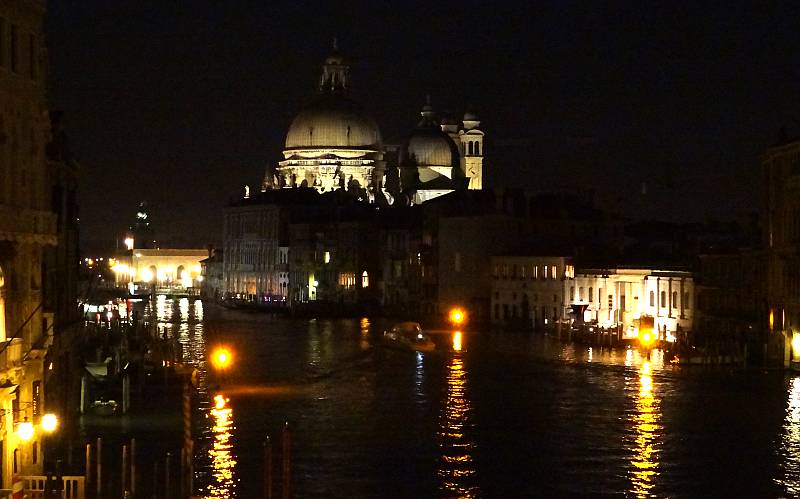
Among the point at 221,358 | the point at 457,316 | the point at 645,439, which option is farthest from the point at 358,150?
the point at 645,439

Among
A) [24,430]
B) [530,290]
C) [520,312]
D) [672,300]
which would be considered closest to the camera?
[24,430]

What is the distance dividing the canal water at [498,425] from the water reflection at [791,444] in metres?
0.04

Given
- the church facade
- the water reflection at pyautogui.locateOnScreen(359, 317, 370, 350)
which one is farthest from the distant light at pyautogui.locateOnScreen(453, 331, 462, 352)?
the church facade

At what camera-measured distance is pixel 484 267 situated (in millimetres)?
71250

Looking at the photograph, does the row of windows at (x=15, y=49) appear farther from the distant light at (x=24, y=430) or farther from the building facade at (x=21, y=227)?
the distant light at (x=24, y=430)

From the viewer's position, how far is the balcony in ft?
56.3

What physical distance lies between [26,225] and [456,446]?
1204cm

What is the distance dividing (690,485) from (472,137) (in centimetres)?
8432

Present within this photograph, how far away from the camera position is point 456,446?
92.9ft

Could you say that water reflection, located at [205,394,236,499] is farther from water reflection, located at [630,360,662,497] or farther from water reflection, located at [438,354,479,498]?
water reflection, located at [630,360,662,497]

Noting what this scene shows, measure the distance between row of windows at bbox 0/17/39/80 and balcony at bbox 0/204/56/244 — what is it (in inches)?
59.6

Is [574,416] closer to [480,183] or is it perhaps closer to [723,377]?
[723,377]

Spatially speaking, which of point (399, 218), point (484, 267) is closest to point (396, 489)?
point (484, 267)

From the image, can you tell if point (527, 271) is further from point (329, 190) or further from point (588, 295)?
point (329, 190)
